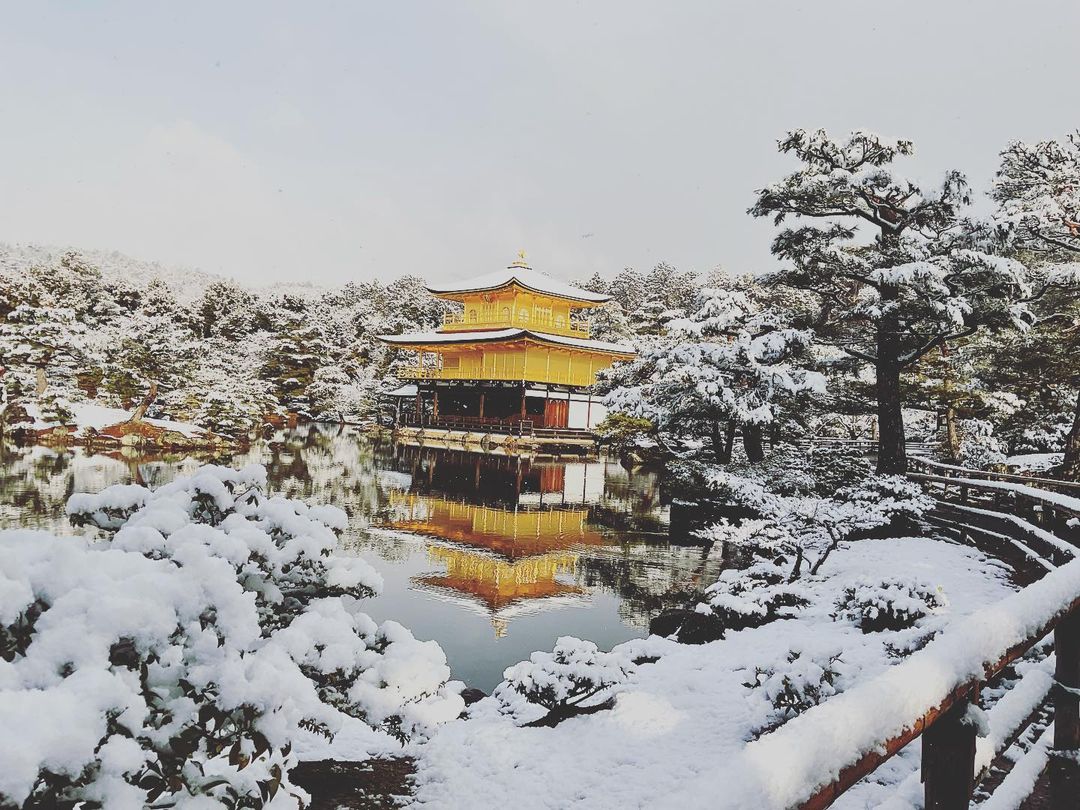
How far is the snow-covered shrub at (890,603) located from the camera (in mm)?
5250

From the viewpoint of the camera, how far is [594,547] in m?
10.8

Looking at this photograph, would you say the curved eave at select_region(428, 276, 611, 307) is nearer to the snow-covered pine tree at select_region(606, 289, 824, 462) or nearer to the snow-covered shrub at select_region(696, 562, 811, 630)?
the snow-covered pine tree at select_region(606, 289, 824, 462)

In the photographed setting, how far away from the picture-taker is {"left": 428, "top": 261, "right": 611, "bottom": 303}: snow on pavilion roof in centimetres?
3084

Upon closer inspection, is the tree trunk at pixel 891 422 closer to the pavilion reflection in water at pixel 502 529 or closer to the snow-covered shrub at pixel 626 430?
the pavilion reflection in water at pixel 502 529

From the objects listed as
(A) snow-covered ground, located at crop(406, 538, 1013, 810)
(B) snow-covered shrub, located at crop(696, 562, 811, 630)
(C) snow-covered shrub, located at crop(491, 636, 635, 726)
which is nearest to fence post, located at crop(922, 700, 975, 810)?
(A) snow-covered ground, located at crop(406, 538, 1013, 810)

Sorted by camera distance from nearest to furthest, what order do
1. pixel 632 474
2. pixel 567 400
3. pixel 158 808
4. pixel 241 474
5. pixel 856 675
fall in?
pixel 158 808
pixel 241 474
pixel 856 675
pixel 632 474
pixel 567 400

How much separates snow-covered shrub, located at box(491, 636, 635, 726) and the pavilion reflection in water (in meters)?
2.42

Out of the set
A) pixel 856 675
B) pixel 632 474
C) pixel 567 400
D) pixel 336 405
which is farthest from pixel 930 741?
pixel 336 405

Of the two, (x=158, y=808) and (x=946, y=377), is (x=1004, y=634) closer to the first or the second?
(x=158, y=808)

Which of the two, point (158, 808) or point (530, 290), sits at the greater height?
point (530, 290)

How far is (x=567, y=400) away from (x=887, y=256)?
64.4ft

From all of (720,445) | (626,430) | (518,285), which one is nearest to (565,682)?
(720,445)

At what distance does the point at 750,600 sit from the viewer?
6410mm

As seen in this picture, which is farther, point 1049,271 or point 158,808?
point 1049,271
